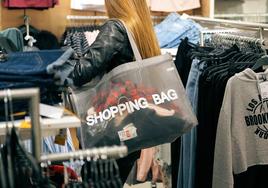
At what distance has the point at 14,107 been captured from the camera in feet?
3.78

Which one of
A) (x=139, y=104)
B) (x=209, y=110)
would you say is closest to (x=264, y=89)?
(x=209, y=110)

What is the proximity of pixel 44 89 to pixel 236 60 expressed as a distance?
107 cm

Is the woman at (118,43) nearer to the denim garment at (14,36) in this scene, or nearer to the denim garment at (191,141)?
the denim garment at (191,141)

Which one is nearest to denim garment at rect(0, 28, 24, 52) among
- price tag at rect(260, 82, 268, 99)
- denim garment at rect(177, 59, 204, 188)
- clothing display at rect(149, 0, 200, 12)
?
Result: denim garment at rect(177, 59, 204, 188)

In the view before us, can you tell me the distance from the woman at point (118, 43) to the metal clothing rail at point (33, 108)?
0.55m

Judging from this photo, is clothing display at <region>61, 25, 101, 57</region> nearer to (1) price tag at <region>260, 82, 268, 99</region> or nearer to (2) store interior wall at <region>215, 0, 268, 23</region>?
(2) store interior wall at <region>215, 0, 268, 23</region>

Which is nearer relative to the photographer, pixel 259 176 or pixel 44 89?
pixel 44 89

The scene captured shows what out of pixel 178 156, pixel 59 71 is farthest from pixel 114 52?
pixel 178 156

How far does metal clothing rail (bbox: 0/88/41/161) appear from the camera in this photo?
3.20ft

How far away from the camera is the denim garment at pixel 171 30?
3.17 metres

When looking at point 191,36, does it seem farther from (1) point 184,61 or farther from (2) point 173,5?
(1) point 184,61

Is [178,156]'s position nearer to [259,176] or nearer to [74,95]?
[259,176]

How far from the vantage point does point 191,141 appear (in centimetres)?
195

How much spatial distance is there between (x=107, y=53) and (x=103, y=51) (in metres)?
0.02
